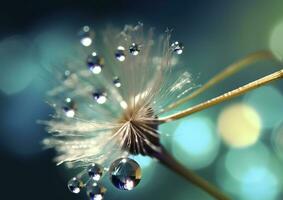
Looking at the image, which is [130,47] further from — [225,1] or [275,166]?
[225,1]

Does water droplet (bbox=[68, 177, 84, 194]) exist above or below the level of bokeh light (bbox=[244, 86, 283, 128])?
above

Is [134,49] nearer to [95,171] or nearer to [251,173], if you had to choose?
[95,171]

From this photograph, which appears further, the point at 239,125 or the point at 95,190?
the point at 239,125

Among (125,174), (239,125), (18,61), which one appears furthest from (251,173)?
(125,174)

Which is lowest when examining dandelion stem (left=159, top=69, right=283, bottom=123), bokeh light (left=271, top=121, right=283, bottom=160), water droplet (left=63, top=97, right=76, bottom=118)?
bokeh light (left=271, top=121, right=283, bottom=160)

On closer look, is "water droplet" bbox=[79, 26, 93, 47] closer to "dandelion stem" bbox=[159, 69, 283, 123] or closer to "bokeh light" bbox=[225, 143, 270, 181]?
"dandelion stem" bbox=[159, 69, 283, 123]

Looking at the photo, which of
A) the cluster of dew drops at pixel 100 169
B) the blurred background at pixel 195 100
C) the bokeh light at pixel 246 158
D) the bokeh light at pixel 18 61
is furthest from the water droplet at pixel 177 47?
the bokeh light at pixel 18 61

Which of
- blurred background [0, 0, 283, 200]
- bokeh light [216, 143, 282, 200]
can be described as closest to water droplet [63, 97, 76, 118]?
blurred background [0, 0, 283, 200]

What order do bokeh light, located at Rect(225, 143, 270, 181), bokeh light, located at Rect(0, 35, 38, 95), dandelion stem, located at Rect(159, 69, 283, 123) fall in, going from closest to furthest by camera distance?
dandelion stem, located at Rect(159, 69, 283, 123) → bokeh light, located at Rect(225, 143, 270, 181) → bokeh light, located at Rect(0, 35, 38, 95)
